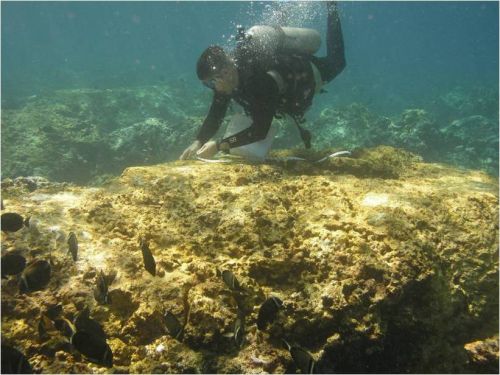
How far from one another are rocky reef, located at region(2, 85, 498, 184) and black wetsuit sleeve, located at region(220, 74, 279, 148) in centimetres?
825

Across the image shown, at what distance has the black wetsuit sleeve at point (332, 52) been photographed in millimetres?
6367

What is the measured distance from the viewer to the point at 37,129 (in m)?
13.7

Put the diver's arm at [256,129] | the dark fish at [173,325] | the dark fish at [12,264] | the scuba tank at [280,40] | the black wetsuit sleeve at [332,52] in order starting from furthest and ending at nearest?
the black wetsuit sleeve at [332,52] < the scuba tank at [280,40] < the diver's arm at [256,129] < the dark fish at [12,264] < the dark fish at [173,325]

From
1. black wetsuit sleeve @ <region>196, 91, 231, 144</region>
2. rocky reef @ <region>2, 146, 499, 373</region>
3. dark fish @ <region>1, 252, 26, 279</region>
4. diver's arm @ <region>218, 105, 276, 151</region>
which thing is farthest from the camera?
black wetsuit sleeve @ <region>196, 91, 231, 144</region>

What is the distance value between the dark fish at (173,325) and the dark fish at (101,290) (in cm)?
55

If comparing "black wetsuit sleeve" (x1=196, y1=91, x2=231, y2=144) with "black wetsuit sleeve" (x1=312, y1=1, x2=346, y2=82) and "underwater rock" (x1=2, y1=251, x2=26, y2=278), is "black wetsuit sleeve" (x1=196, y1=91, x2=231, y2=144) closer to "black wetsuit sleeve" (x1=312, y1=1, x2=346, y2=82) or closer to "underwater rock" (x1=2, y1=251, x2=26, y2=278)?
"black wetsuit sleeve" (x1=312, y1=1, x2=346, y2=82)

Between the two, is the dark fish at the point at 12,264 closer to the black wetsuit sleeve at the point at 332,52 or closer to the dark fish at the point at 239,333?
the dark fish at the point at 239,333

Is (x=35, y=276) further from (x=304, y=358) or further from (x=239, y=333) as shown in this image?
(x=304, y=358)

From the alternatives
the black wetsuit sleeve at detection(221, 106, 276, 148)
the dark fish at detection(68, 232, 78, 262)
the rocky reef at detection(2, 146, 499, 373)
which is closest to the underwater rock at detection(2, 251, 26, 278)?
the rocky reef at detection(2, 146, 499, 373)

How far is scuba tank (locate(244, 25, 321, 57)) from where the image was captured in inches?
196

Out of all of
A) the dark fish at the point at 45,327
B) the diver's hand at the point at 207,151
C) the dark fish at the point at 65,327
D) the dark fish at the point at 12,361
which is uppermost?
the diver's hand at the point at 207,151

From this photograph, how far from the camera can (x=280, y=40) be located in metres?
5.58

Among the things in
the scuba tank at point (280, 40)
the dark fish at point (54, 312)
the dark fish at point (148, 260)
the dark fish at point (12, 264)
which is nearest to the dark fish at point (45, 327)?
the dark fish at point (54, 312)

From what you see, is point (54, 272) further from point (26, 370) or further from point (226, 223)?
point (226, 223)
